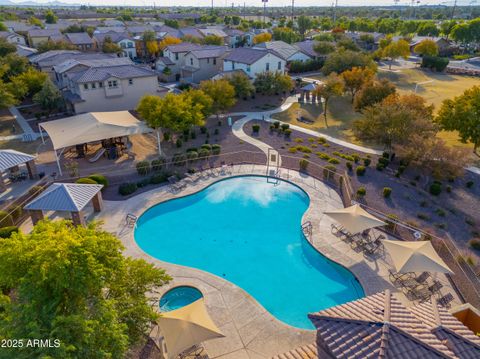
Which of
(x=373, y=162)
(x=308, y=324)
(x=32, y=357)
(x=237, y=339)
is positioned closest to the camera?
(x=32, y=357)

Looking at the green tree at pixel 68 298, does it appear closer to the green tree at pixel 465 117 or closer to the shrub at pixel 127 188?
the shrub at pixel 127 188

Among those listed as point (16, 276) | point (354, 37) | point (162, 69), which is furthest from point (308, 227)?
point (354, 37)

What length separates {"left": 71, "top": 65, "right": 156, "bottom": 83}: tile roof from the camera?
40.9 m

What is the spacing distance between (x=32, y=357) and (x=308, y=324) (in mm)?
12012

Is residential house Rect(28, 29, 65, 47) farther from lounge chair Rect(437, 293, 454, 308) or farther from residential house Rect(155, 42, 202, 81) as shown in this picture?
lounge chair Rect(437, 293, 454, 308)

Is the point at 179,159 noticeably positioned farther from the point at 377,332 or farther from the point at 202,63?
the point at 202,63

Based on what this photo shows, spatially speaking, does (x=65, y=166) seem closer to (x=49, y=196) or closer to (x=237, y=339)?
(x=49, y=196)

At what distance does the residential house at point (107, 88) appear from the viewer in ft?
134

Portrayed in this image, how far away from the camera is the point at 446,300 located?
56.3 feet

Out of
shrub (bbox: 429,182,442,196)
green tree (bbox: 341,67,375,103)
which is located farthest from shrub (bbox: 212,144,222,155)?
green tree (bbox: 341,67,375,103)

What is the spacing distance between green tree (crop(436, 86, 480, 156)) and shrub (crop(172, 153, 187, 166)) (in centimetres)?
2756

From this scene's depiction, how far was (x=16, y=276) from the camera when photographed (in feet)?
38.0

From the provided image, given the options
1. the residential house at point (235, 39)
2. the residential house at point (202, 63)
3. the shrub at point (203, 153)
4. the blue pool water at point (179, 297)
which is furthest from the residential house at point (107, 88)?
the residential house at point (235, 39)

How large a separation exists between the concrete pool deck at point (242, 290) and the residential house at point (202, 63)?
1451 inches
